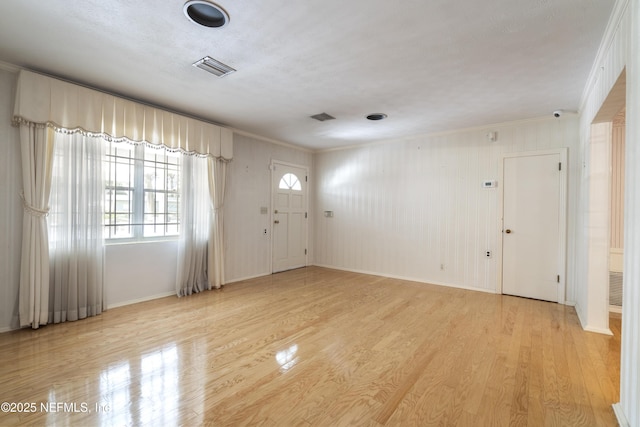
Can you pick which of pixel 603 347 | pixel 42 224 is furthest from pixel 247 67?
pixel 603 347

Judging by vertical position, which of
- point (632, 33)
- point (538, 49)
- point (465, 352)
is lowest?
point (465, 352)

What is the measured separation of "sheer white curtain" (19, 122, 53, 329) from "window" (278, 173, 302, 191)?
3552 millimetres

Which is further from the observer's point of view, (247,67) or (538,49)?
(247,67)

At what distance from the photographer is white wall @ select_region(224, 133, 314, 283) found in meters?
5.02

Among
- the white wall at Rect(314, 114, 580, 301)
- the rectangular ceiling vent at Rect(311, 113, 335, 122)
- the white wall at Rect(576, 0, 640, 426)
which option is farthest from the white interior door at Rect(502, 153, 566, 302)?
the rectangular ceiling vent at Rect(311, 113, 335, 122)

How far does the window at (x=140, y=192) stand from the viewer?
3.62 m

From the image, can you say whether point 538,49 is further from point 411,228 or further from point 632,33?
point 411,228

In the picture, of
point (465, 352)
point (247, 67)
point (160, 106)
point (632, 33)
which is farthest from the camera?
point (160, 106)

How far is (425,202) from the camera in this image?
5.15m

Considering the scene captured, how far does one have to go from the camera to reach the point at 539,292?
4156mm

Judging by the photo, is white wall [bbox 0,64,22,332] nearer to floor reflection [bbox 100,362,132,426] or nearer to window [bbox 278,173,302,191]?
floor reflection [bbox 100,362,132,426]

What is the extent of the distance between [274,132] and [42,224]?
11.0ft

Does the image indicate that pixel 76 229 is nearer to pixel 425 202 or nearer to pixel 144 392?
pixel 144 392

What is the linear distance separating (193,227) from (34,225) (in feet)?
5.61
